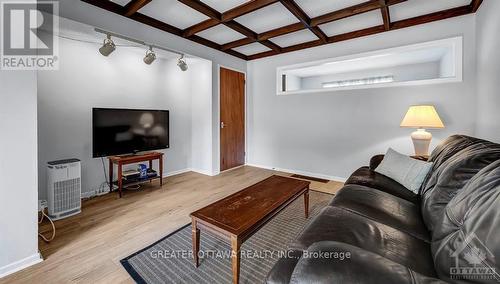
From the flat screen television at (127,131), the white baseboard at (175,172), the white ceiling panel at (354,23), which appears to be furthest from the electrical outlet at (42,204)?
the white ceiling panel at (354,23)

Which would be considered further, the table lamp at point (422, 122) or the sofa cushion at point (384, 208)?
the table lamp at point (422, 122)

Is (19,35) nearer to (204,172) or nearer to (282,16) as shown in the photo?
(282,16)

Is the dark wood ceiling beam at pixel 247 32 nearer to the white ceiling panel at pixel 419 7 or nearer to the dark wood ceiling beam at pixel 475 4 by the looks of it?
the white ceiling panel at pixel 419 7

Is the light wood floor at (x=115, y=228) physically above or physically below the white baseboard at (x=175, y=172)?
below

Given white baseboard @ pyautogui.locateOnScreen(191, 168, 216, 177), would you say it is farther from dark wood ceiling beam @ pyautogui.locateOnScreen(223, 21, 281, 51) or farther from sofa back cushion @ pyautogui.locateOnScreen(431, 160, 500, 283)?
sofa back cushion @ pyautogui.locateOnScreen(431, 160, 500, 283)

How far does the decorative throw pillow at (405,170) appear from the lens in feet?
6.19

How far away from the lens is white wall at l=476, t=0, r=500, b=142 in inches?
86.1

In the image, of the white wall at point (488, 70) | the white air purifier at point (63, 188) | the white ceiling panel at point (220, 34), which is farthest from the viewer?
the white ceiling panel at point (220, 34)

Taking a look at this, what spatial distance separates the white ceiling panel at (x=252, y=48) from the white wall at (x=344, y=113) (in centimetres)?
31

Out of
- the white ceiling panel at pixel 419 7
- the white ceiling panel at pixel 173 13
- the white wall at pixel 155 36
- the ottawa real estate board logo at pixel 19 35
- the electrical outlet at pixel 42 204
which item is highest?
the white ceiling panel at pixel 419 7

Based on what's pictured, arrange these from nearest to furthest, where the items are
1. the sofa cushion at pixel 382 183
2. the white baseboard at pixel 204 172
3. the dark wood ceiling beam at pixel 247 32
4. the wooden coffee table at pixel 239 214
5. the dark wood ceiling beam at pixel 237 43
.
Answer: the wooden coffee table at pixel 239 214
the sofa cushion at pixel 382 183
the dark wood ceiling beam at pixel 247 32
the dark wood ceiling beam at pixel 237 43
the white baseboard at pixel 204 172

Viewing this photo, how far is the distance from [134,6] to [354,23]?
2929mm

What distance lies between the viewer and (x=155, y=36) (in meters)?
3.15

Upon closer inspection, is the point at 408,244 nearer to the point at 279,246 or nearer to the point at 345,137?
the point at 279,246
